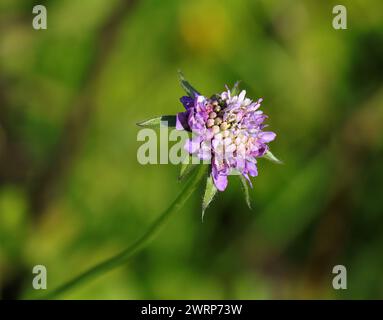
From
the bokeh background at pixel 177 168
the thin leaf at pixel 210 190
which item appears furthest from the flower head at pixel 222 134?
the bokeh background at pixel 177 168

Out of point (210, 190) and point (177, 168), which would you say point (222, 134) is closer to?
point (210, 190)

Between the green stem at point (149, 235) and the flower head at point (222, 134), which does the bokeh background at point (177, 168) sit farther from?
the flower head at point (222, 134)

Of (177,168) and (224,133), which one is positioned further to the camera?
(177,168)

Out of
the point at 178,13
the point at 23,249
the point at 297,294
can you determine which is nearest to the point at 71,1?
the point at 178,13

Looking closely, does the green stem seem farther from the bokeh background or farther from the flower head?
the bokeh background

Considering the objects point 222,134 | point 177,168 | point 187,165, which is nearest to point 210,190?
point 187,165
